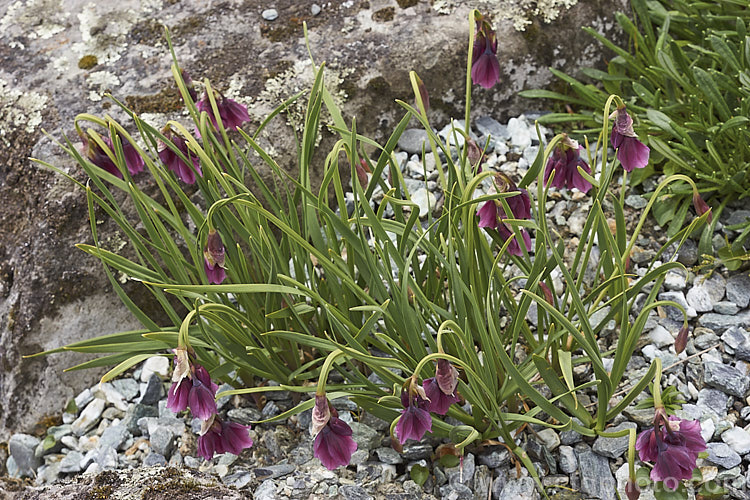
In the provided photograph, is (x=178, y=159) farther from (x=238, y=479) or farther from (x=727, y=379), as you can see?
(x=727, y=379)

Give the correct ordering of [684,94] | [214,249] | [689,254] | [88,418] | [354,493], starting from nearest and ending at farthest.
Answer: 1. [214,249]
2. [354,493]
3. [88,418]
4. [689,254]
5. [684,94]

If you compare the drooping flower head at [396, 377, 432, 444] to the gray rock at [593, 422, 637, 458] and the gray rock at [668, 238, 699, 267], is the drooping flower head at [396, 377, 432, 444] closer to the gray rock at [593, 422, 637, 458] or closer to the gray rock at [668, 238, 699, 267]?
the gray rock at [593, 422, 637, 458]

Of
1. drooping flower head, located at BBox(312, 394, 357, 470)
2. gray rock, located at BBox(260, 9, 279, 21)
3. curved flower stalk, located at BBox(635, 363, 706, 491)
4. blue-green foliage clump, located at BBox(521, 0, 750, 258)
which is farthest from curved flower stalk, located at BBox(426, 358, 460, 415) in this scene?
gray rock, located at BBox(260, 9, 279, 21)

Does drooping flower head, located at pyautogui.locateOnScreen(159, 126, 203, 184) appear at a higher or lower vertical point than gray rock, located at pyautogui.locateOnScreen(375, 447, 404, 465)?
higher

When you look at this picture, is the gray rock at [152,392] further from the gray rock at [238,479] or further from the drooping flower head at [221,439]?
the drooping flower head at [221,439]

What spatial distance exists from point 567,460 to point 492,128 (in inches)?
58.5

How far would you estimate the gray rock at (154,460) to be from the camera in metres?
2.14

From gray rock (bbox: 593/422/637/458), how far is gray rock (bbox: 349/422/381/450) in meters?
0.59

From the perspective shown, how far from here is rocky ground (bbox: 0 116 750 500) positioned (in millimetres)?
1898

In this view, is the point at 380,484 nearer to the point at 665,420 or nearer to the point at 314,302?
the point at 314,302

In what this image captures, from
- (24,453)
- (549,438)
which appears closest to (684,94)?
(549,438)

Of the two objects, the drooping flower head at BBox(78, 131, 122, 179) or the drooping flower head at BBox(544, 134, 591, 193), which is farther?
the drooping flower head at BBox(78, 131, 122, 179)

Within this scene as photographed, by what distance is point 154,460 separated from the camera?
2.15 m

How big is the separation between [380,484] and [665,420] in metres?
0.81
